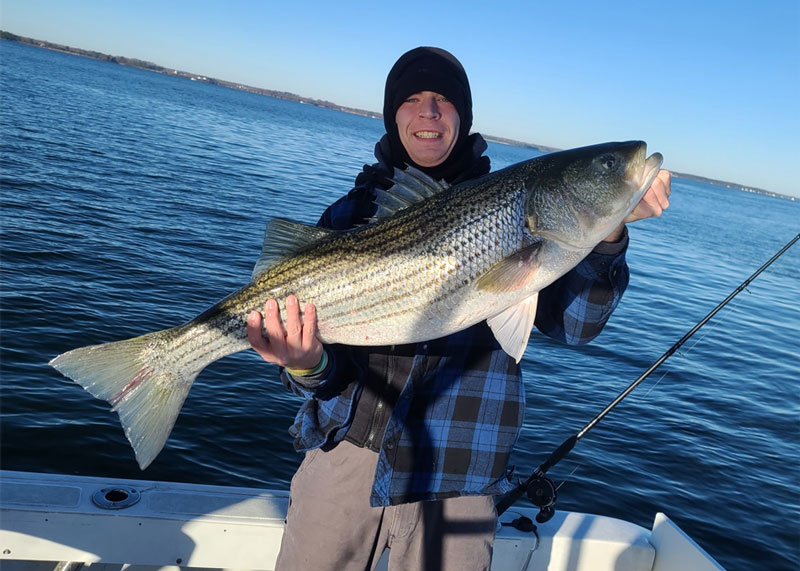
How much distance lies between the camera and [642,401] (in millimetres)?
12445

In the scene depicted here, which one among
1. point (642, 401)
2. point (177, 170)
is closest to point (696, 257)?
point (642, 401)

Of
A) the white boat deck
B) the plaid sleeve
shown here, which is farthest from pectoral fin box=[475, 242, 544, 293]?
the white boat deck

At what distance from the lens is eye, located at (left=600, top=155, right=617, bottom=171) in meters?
3.39

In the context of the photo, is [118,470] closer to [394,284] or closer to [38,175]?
[394,284]

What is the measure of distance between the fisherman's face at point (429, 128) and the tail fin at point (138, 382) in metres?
1.88

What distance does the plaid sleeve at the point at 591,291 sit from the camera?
3.22 metres

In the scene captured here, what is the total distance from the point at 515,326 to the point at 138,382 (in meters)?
2.07

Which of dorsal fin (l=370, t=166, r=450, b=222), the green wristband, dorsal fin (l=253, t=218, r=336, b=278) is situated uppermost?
dorsal fin (l=370, t=166, r=450, b=222)

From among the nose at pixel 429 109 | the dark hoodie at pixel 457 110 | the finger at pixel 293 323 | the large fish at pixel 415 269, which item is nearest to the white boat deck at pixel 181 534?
the large fish at pixel 415 269

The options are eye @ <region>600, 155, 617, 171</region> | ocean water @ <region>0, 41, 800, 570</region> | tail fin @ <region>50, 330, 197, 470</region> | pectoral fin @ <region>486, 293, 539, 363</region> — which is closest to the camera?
pectoral fin @ <region>486, 293, 539, 363</region>

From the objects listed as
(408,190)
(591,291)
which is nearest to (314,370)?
(408,190)

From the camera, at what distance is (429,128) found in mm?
3812

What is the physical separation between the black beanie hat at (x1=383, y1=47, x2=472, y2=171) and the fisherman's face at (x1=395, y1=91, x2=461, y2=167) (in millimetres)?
55

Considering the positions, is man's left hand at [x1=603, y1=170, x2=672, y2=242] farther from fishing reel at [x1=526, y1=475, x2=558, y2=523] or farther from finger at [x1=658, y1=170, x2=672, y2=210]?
fishing reel at [x1=526, y1=475, x2=558, y2=523]
